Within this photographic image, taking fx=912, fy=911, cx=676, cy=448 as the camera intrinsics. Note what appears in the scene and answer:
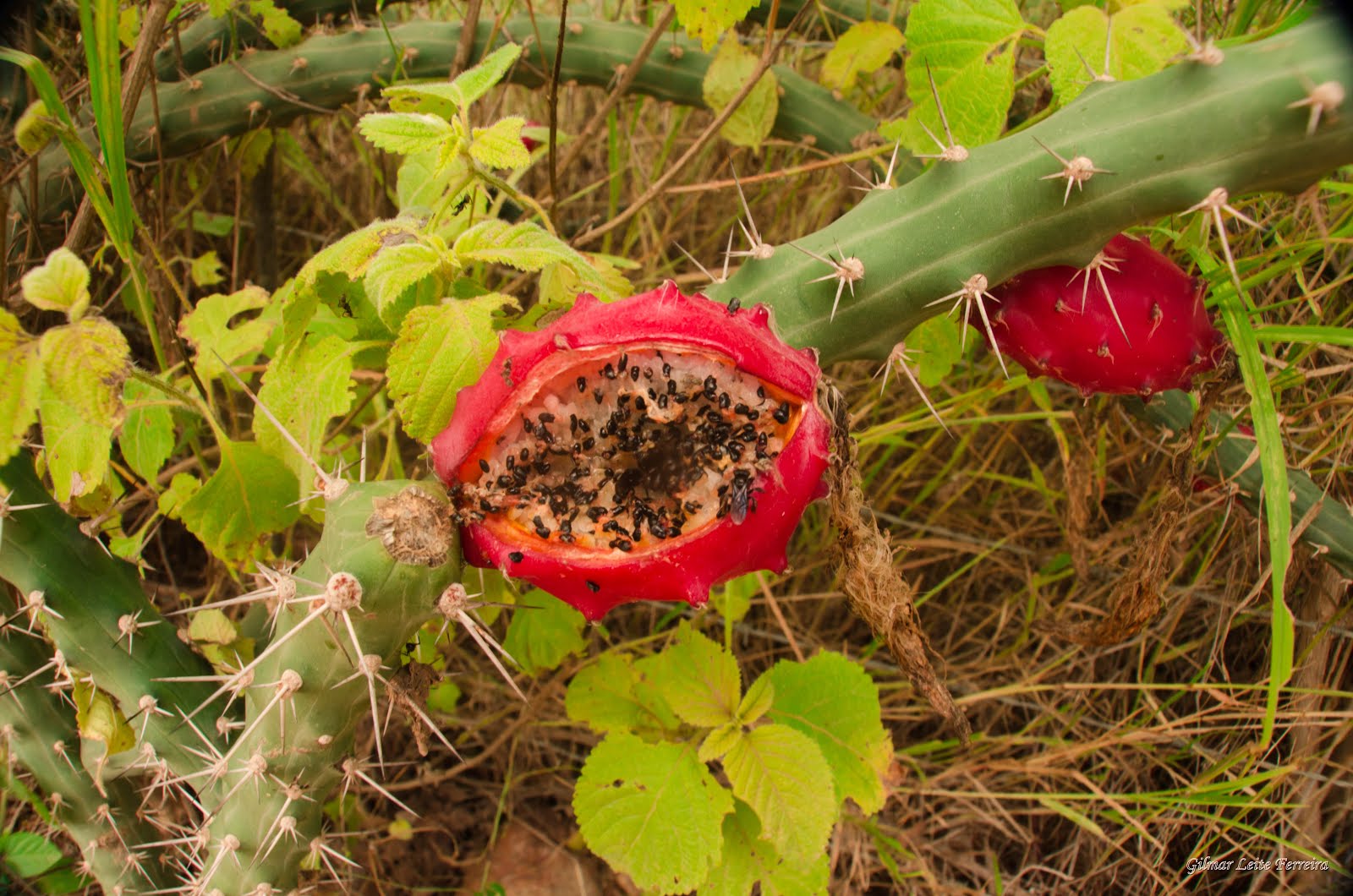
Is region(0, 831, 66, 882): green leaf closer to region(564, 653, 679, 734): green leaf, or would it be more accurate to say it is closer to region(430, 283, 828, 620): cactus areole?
region(564, 653, 679, 734): green leaf

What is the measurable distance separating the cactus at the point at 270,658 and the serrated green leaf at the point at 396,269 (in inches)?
7.9

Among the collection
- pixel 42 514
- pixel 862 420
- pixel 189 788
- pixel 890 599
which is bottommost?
pixel 189 788

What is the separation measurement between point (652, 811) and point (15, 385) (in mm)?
971

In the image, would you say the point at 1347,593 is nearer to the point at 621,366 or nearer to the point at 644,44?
the point at 621,366

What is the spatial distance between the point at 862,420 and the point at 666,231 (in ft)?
2.06

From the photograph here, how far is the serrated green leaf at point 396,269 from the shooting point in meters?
0.96

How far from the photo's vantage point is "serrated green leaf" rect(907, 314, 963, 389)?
53.6 inches

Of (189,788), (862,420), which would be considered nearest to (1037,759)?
(862,420)

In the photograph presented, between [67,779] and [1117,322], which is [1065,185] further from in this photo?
[67,779]

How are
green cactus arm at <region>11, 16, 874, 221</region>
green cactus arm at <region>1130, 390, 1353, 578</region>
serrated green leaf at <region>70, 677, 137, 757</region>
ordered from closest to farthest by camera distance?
serrated green leaf at <region>70, 677, 137, 757</region> < green cactus arm at <region>1130, 390, 1353, 578</region> < green cactus arm at <region>11, 16, 874, 221</region>

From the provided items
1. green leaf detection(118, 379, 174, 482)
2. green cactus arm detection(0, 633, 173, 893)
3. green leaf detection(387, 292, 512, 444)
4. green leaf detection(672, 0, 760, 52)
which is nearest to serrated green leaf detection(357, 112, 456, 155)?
green leaf detection(387, 292, 512, 444)

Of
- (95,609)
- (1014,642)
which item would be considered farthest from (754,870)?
(95,609)

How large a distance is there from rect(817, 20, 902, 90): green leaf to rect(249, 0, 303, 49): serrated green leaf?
986mm

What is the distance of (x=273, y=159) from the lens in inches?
80.2
